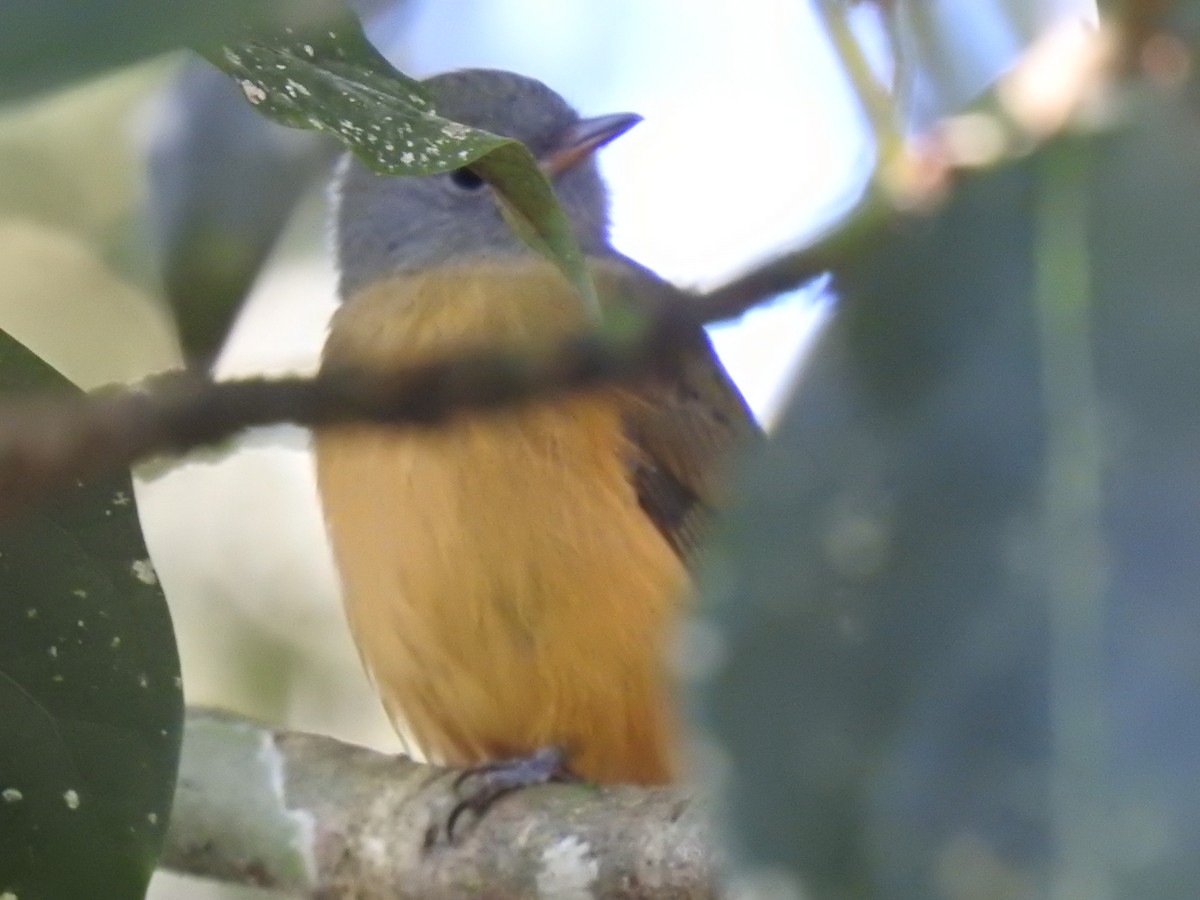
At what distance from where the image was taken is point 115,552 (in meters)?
1.35

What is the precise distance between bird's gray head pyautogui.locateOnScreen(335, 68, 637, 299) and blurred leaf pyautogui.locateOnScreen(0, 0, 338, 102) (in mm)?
2768

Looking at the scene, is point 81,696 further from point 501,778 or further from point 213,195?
point 213,195

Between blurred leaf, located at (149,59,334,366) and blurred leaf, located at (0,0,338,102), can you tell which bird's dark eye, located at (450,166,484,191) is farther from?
blurred leaf, located at (0,0,338,102)

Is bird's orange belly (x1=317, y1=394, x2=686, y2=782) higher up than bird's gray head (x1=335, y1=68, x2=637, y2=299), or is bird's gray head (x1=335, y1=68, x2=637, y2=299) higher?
bird's gray head (x1=335, y1=68, x2=637, y2=299)

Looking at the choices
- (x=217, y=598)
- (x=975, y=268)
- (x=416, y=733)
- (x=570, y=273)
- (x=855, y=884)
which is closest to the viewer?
(x=855, y=884)

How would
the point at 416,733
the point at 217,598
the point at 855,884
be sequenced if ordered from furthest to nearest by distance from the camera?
the point at 217,598 → the point at 416,733 → the point at 855,884

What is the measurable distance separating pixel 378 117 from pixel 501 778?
52.8 inches

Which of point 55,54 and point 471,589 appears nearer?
point 55,54

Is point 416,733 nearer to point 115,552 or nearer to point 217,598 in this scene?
point 217,598

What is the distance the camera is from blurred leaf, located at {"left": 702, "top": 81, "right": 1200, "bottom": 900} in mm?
581

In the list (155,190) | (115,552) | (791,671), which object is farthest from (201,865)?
(791,671)

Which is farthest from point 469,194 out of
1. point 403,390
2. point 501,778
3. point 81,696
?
point 403,390

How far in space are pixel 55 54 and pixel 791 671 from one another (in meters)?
0.36

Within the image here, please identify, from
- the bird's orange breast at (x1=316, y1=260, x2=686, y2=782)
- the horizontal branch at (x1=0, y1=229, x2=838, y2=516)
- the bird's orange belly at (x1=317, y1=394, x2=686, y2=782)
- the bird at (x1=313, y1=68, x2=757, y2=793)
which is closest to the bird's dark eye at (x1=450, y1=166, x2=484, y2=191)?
the bird at (x1=313, y1=68, x2=757, y2=793)
